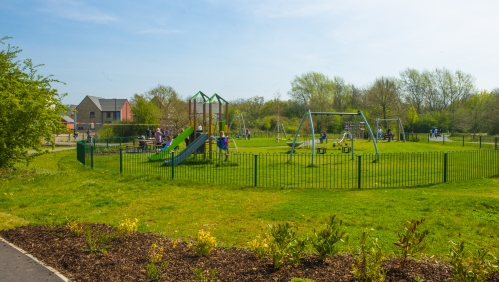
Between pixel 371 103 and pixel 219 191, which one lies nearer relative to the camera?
pixel 219 191

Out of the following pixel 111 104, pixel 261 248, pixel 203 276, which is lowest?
pixel 203 276

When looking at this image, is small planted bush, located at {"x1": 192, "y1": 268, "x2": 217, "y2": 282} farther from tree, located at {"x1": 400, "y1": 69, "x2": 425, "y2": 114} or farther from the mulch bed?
tree, located at {"x1": 400, "y1": 69, "x2": 425, "y2": 114}

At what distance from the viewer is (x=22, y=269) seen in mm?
5566

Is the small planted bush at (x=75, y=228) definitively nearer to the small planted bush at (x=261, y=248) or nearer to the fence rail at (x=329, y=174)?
the small planted bush at (x=261, y=248)

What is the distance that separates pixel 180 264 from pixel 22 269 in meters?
2.14

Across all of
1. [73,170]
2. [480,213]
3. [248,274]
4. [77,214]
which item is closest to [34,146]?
[73,170]

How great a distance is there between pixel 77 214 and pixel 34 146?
29.6 ft

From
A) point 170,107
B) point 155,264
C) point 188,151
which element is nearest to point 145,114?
point 170,107

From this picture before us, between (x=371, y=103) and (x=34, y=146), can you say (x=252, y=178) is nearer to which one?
(x=34, y=146)

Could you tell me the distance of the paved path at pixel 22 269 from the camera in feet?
17.2

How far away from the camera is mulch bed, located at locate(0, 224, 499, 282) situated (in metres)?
4.95

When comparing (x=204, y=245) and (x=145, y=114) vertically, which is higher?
(x=145, y=114)

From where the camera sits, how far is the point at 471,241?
668cm

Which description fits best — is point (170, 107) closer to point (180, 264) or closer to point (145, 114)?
point (145, 114)
